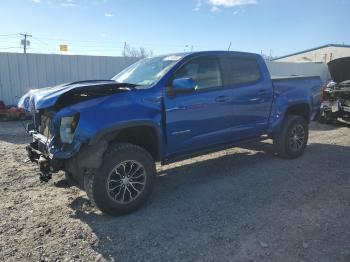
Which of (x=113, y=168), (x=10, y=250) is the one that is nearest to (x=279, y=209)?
(x=113, y=168)

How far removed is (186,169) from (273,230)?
2.53 m

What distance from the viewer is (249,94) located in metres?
5.77

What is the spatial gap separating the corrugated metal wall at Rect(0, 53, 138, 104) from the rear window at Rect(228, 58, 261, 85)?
31.7ft

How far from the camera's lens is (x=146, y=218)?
13.9ft

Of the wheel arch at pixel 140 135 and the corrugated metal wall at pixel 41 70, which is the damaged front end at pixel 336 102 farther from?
the corrugated metal wall at pixel 41 70

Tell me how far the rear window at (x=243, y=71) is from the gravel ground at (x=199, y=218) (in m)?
1.55

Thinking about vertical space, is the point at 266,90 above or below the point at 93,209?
above

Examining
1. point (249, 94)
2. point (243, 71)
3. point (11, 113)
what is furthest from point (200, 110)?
point (11, 113)

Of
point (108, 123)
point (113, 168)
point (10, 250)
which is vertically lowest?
point (10, 250)

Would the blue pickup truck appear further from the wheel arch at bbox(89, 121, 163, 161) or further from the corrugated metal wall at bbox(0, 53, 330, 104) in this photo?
the corrugated metal wall at bbox(0, 53, 330, 104)

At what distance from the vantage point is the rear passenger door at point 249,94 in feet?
18.3

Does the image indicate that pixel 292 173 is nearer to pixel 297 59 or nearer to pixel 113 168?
pixel 113 168

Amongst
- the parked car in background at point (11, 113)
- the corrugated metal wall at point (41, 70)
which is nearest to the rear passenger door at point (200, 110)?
the parked car in background at point (11, 113)

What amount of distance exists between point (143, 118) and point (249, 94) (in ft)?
7.23
